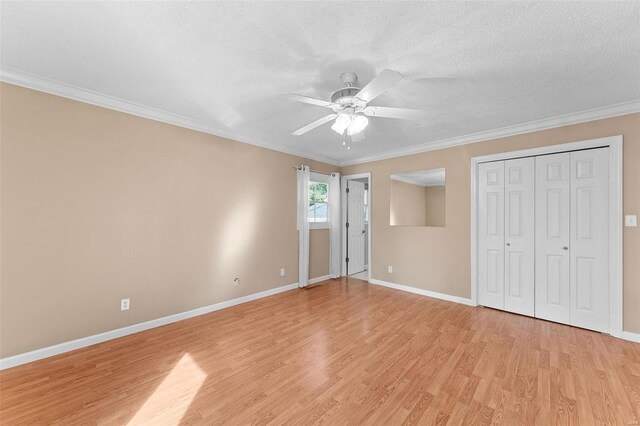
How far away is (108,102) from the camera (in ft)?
9.07

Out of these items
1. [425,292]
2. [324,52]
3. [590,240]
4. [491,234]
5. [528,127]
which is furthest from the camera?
[425,292]

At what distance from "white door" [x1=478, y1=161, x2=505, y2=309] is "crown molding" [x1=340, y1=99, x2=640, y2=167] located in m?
0.43

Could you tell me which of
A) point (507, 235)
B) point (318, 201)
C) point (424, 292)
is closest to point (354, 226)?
point (318, 201)

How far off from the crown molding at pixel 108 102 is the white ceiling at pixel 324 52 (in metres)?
0.03

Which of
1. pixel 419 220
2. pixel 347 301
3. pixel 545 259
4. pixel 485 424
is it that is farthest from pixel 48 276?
pixel 419 220

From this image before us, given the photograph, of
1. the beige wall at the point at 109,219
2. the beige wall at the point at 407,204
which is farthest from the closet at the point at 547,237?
the beige wall at the point at 109,219

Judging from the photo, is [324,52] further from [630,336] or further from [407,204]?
[407,204]

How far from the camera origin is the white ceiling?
A: 1.58 m

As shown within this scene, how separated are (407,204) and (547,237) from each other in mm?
3091

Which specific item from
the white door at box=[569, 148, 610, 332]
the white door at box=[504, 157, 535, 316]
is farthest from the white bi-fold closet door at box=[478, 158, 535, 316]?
the white door at box=[569, 148, 610, 332]

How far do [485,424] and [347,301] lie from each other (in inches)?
98.0

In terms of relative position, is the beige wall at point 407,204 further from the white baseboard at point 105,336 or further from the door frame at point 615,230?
the white baseboard at point 105,336

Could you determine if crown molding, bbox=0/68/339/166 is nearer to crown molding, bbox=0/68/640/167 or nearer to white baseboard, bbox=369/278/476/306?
crown molding, bbox=0/68/640/167

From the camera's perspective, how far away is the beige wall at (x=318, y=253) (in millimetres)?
5141
